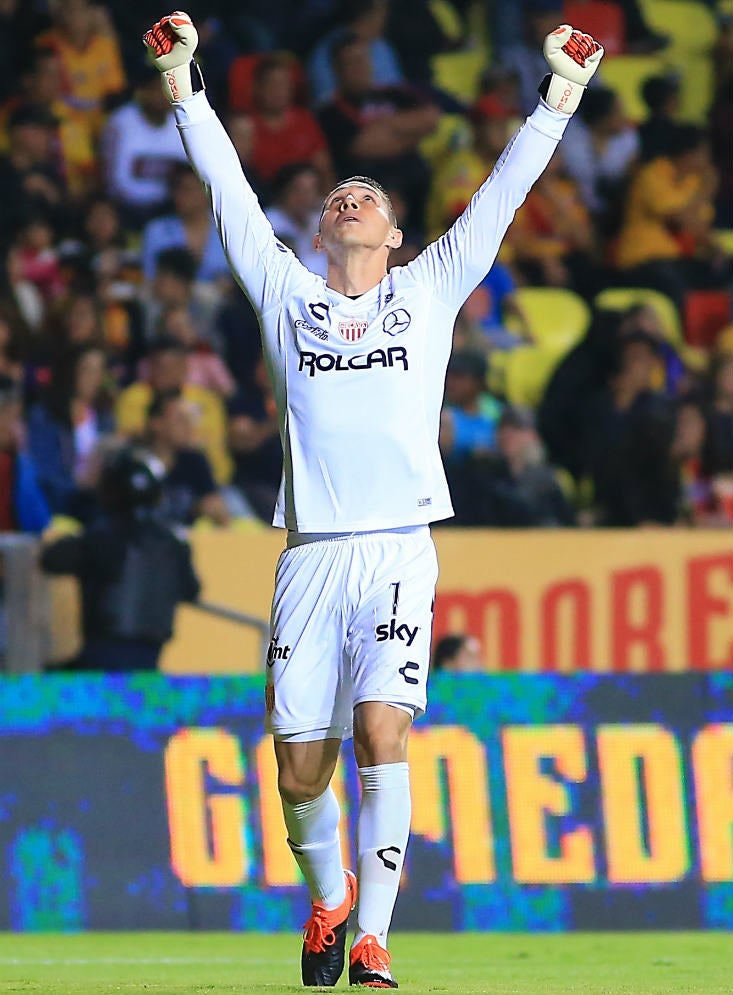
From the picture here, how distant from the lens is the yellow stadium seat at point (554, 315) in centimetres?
1467

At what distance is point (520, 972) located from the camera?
285 inches

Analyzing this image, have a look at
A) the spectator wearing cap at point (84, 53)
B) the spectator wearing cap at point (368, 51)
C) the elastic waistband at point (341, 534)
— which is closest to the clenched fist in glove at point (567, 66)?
the elastic waistband at point (341, 534)

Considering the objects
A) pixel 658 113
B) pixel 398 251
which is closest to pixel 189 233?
pixel 398 251

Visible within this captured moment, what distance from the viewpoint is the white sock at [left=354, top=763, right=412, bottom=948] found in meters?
5.61

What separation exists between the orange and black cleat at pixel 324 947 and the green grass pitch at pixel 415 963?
10 cm

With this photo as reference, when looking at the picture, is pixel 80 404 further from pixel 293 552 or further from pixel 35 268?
pixel 293 552

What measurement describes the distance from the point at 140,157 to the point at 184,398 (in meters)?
2.68

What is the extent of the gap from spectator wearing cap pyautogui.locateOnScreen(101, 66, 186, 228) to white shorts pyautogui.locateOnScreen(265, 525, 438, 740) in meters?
9.04

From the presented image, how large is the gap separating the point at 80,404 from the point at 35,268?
5.75 ft

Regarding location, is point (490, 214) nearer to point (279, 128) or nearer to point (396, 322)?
point (396, 322)

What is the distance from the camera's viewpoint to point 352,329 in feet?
19.2

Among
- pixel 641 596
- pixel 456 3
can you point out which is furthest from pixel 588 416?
pixel 456 3

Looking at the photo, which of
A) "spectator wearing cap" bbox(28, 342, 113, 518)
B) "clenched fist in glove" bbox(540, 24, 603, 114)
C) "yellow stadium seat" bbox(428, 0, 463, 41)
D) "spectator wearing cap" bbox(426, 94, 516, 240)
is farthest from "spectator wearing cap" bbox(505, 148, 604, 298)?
"clenched fist in glove" bbox(540, 24, 603, 114)

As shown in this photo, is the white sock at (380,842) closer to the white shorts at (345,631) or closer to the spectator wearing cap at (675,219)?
the white shorts at (345,631)
